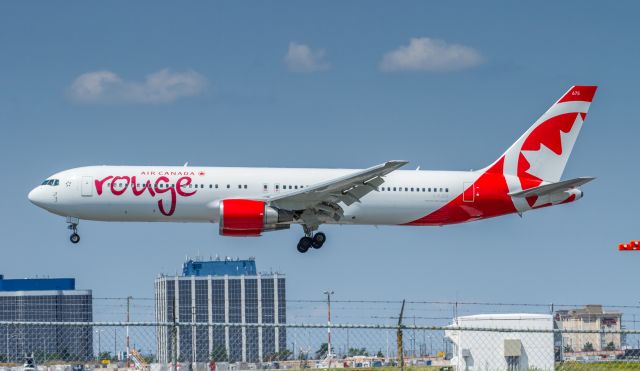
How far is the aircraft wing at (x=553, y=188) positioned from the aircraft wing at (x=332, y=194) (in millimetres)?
7915

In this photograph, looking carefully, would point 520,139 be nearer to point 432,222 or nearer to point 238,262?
point 432,222

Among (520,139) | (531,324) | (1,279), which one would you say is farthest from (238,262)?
(531,324)

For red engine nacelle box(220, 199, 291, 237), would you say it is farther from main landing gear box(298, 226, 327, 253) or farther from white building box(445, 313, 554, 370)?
white building box(445, 313, 554, 370)

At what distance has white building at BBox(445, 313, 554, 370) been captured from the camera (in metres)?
34.3

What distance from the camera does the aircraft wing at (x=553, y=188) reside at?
1964 inches

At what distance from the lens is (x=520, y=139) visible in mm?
56875

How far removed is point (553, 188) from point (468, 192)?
4252 mm

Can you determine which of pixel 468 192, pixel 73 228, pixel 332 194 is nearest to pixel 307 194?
pixel 332 194

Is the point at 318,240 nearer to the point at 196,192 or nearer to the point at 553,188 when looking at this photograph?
the point at 196,192

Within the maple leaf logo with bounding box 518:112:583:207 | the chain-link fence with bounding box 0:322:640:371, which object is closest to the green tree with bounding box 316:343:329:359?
the chain-link fence with bounding box 0:322:640:371

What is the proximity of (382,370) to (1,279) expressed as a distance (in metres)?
127

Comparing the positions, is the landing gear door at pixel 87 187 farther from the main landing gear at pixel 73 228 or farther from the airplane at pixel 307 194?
the main landing gear at pixel 73 228

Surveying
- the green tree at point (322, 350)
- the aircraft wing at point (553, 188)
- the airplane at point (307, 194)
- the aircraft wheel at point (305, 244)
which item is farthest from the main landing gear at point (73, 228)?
the green tree at point (322, 350)

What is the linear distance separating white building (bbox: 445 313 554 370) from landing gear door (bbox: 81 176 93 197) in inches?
799
